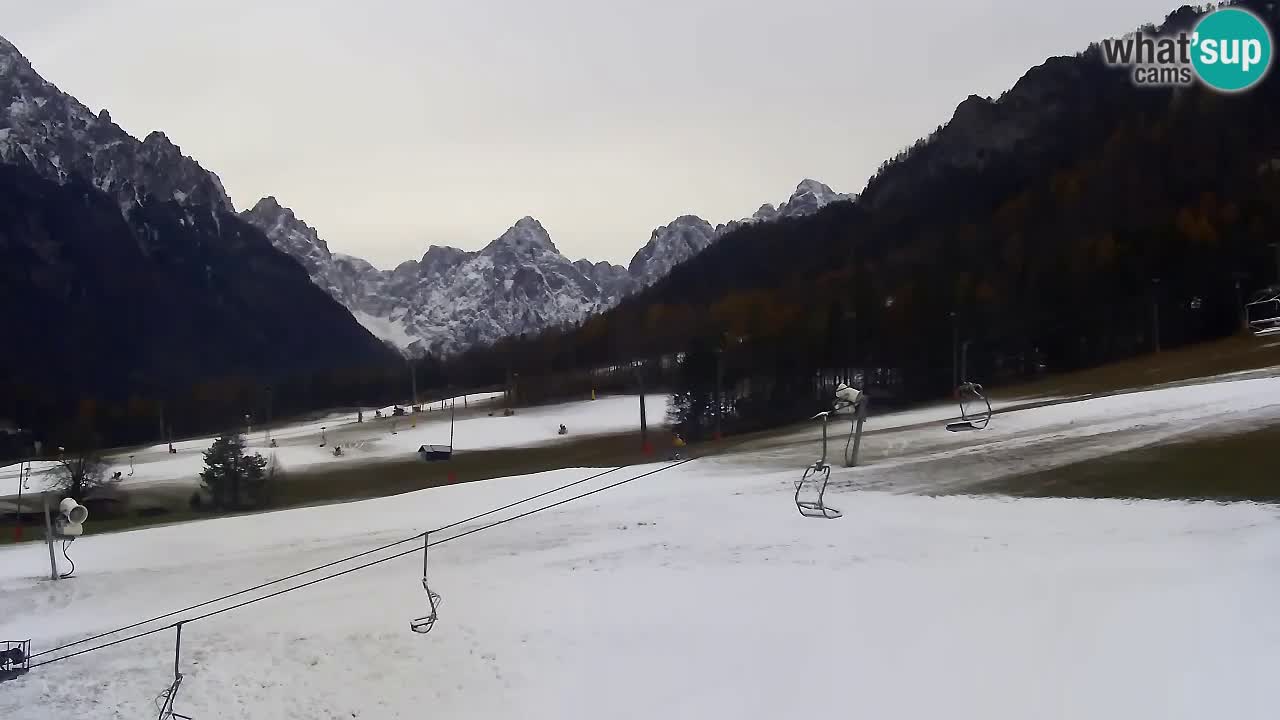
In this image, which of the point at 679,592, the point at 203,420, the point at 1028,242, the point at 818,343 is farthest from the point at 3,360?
the point at 679,592

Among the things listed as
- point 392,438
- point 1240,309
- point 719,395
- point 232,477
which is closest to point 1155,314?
point 1240,309

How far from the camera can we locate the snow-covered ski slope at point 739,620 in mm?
14469

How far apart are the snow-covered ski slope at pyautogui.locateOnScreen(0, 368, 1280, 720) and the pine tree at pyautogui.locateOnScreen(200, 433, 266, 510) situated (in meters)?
23.6

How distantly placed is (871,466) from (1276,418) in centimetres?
1462

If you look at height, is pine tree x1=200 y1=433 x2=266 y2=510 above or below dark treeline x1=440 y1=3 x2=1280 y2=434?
below

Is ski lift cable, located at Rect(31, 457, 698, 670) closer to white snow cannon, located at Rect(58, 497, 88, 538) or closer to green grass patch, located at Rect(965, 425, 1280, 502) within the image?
white snow cannon, located at Rect(58, 497, 88, 538)

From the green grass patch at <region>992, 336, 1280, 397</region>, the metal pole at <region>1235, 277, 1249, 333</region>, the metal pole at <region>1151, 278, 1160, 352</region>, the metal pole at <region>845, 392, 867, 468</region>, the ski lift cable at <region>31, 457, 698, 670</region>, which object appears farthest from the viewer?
the metal pole at <region>1235, 277, 1249, 333</region>

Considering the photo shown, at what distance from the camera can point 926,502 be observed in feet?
80.2

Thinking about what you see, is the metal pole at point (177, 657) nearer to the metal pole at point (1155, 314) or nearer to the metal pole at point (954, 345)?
the metal pole at point (954, 345)

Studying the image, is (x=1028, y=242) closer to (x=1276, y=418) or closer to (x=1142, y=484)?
(x=1276, y=418)

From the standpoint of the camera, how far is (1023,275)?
273 feet

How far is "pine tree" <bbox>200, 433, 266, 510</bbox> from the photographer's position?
49.6 meters

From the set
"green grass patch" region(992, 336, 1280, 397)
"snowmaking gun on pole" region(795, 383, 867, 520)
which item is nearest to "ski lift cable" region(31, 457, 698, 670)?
"snowmaking gun on pole" region(795, 383, 867, 520)

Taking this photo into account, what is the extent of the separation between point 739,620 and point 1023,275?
76290mm
